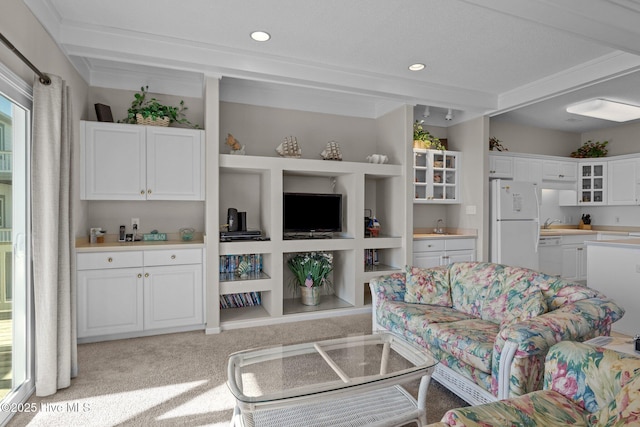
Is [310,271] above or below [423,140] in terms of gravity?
below

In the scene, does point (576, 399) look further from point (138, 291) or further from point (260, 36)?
point (138, 291)

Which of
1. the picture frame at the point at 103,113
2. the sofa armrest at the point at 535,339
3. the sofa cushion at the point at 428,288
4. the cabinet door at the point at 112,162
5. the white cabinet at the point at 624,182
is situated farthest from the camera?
the white cabinet at the point at 624,182

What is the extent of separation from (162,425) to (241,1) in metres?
2.74

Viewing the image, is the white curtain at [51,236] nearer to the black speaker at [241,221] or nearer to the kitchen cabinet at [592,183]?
the black speaker at [241,221]

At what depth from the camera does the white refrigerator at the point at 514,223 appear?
474 centimetres

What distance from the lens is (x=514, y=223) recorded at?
15.8 ft

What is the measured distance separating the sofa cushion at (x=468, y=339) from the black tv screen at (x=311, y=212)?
6.67 ft

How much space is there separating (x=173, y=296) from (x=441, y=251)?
3.26 m

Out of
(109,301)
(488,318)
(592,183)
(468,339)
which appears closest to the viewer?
(468,339)

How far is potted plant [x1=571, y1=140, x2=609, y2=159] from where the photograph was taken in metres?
5.96

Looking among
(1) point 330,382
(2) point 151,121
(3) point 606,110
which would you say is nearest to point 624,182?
(3) point 606,110

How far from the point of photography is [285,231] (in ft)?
13.1

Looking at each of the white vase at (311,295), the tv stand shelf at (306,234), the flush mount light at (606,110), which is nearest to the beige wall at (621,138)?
the flush mount light at (606,110)

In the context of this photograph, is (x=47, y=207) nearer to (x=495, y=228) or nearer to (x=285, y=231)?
(x=285, y=231)
